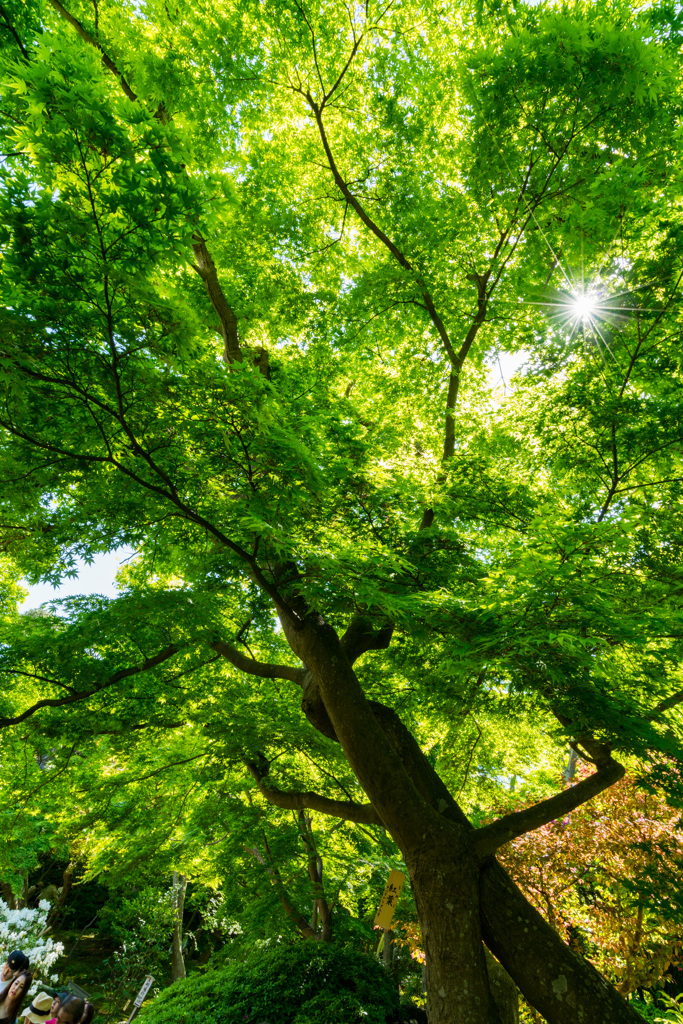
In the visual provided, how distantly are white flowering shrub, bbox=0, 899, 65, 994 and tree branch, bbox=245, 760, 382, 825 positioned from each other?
7916 millimetres

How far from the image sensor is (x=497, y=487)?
467 centimetres

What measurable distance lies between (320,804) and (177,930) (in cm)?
1188

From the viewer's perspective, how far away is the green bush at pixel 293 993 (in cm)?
469

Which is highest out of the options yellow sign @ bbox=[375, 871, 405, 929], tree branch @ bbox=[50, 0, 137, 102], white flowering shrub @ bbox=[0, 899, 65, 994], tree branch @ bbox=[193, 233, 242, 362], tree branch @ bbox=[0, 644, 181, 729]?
tree branch @ bbox=[50, 0, 137, 102]

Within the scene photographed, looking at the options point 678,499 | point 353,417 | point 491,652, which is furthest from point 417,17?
point 491,652

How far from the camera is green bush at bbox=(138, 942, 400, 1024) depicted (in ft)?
15.4

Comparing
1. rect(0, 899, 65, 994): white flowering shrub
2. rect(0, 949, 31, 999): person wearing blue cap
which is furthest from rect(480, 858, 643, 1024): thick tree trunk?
rect(0, 899, 65, 994): white flowering shrub

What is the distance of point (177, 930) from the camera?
13430 millimetres

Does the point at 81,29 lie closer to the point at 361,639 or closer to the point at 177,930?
the point at 361,639

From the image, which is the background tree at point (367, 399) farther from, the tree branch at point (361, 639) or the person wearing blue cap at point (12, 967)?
the person wearing blue cap at point (12, 967)

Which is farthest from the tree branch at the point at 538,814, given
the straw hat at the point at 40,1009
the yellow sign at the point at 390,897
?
the straw hat at the point at 40,1009

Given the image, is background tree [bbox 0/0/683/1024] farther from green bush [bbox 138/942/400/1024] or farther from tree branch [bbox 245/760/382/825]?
green bush [bbox 138/942/400/1024]

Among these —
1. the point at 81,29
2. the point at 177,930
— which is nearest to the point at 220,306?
the point at 81,29

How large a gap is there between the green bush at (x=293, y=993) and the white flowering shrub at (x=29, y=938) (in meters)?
6.47
